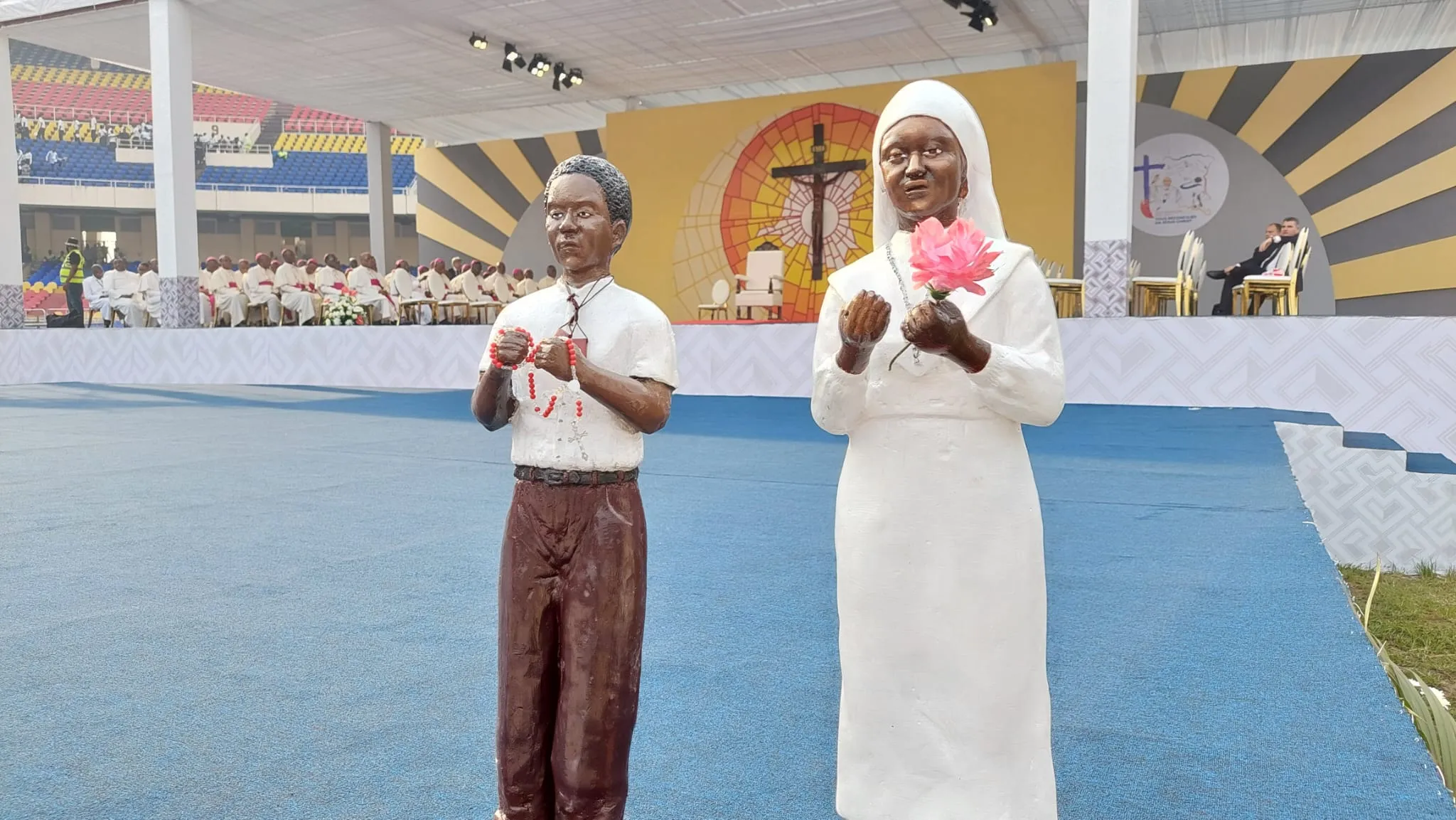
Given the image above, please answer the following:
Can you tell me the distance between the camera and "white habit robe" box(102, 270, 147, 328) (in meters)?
15.6

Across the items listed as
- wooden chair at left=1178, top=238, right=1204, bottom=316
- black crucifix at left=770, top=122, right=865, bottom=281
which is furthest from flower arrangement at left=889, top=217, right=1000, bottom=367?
black crucifix at left=770, top=122, right=865, bottom=281

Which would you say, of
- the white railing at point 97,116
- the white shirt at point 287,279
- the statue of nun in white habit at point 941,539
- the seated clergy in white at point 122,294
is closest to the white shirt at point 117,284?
the seated clergy in white at point 122,294

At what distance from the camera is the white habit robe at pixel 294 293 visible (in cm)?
1633

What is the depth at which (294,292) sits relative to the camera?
53.5ft

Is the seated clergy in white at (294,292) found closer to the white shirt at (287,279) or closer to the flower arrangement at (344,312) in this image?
the white shirt at (287,279)

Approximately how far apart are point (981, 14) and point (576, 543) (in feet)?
41.0

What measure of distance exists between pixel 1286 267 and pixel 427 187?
17.1m

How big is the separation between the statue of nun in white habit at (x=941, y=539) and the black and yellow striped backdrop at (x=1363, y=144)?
15693 millimetres

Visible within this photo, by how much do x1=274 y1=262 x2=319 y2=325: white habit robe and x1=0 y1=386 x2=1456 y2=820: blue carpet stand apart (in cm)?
1110

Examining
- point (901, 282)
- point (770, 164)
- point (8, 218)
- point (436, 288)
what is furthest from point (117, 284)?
point (901, 282)

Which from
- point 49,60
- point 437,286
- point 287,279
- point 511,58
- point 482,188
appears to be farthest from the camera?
point 49,60

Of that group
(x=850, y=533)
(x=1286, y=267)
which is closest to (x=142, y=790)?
(x=850, y=533)

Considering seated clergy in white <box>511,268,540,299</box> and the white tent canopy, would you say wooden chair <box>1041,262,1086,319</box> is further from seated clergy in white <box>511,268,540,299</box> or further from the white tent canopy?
seated clergy in white <box>511,268,540,299</box>

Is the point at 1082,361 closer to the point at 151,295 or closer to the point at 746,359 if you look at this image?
the point at 746,359
